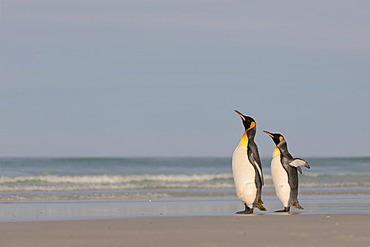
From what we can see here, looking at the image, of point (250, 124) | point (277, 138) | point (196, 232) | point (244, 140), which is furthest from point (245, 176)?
point (196, 232)

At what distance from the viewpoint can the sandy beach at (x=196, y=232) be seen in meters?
6.96

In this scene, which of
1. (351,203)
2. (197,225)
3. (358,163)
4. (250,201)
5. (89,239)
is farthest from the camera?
(358,163)

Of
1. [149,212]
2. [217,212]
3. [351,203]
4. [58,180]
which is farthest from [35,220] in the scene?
[58,180]

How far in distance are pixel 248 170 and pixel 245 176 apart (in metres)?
0.10

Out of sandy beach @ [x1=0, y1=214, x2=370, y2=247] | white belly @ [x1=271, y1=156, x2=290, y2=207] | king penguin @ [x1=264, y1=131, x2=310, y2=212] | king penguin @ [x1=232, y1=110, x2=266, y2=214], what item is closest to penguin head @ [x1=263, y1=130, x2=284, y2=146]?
king penguin @ [x1=264, y1=131, x2=310, y2=212]

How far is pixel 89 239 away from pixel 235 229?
→ 5.45ft

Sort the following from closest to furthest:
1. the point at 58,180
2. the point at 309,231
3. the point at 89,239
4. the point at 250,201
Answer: the point at 89,239 < the point at 309,231 < the point at 250,201 < the point at 58,180

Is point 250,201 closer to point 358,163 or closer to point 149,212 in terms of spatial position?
point 149,212

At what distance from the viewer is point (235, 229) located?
7.79 metres

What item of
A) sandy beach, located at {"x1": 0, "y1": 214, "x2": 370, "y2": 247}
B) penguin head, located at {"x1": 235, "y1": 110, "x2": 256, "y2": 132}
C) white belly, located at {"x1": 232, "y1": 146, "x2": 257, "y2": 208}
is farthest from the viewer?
penguin head, located at {"x1": 235, "y1": 110, "x2": 256, "y2": 132}

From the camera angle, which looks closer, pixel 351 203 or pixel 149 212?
pixel 149 212

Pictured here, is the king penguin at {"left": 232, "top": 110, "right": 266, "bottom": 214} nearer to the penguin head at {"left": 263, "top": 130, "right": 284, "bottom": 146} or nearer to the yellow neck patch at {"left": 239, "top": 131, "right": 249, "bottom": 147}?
the yellow neck patch at {"left": 239, "top": 131, "right": 249, "bottom": 147}

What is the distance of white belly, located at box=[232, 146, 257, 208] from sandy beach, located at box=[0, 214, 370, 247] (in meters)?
0.99

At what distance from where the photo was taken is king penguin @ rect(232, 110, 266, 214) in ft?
33.0
